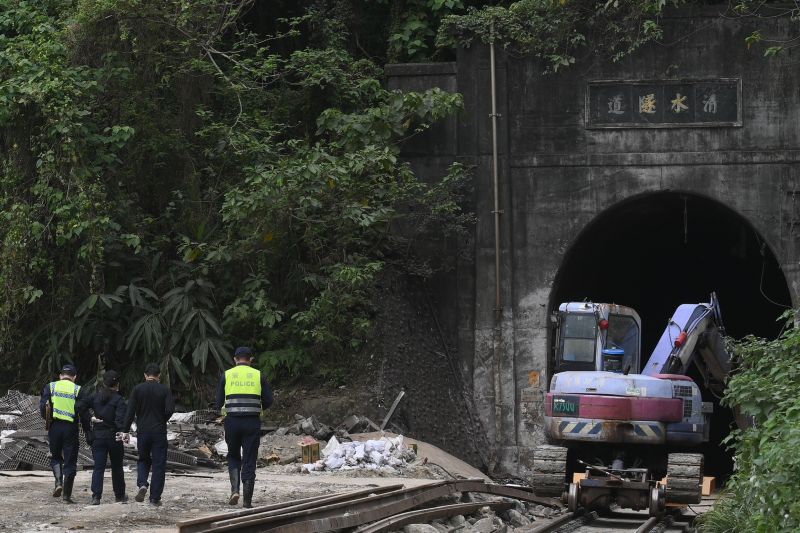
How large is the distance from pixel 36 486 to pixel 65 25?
9.47 metres

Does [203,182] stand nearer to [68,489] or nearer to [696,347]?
[696,347]

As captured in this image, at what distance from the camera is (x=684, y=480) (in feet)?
48.8

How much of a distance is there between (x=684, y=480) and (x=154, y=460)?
6.69 meters

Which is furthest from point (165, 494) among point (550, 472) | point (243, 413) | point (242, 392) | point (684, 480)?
point (684, 480)

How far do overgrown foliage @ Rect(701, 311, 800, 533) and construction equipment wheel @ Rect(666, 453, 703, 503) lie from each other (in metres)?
0.41

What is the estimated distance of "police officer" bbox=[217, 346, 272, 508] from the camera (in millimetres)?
12164

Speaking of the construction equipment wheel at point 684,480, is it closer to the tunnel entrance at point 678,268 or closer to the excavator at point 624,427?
the excavator at point 624,427

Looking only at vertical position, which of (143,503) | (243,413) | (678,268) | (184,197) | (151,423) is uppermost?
(184,197)

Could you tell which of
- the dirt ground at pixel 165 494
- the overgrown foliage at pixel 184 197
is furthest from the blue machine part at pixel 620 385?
the overgrown foliage at pixel 184 197

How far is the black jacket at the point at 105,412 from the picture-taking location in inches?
492

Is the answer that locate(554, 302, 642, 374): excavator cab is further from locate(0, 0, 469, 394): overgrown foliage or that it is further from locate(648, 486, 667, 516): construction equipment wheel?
locate(0, 0, 469, 394): overgrown foliage

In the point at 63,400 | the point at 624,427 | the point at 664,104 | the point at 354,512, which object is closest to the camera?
the point at 354,512

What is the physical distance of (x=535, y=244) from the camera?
71.7ft

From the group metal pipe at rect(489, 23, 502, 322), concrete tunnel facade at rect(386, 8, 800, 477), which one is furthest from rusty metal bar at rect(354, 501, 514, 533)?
metal pipe at rect(489, 23, 502, 322)
